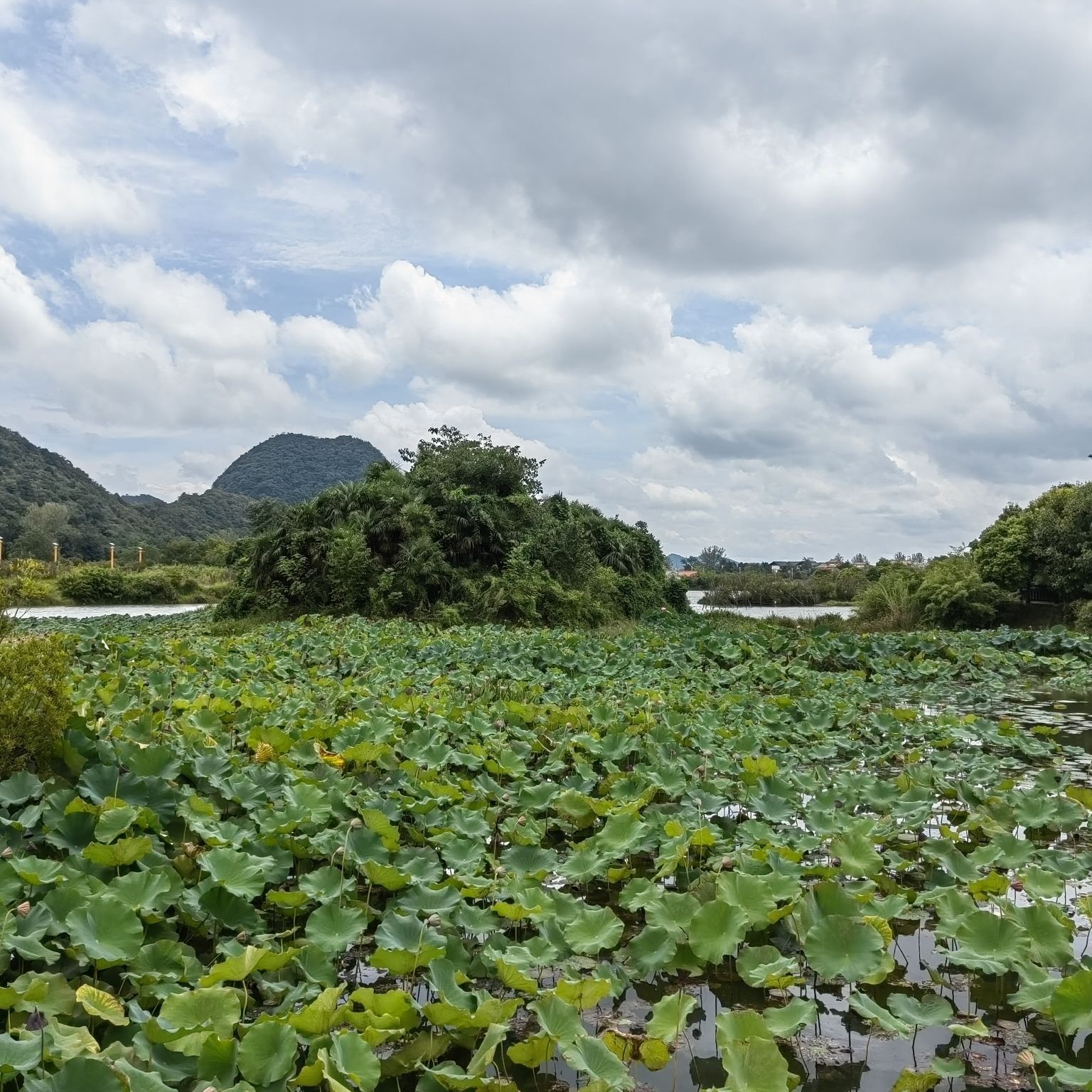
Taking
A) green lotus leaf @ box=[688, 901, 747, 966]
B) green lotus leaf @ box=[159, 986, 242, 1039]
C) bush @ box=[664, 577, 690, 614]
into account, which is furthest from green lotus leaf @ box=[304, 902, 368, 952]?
bush @ box=[664, 577, 690, 614]

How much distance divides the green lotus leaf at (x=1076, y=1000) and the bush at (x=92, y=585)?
29.0 metres

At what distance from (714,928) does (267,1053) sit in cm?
123

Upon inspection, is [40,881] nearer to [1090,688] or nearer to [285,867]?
[285,867]

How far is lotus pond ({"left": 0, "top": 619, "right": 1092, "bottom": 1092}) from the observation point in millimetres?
1947

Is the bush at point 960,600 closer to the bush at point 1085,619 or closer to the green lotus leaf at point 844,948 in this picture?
the bush at point 1085,619

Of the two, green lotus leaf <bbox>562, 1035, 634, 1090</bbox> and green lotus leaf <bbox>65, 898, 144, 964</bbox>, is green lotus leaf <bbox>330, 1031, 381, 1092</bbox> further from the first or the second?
green lotus leaf <bbox>65, 898, 144, 964</bbox>

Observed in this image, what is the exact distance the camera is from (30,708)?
11.5ft

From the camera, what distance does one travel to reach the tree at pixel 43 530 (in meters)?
37.5

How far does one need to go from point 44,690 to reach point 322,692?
8.37 ft

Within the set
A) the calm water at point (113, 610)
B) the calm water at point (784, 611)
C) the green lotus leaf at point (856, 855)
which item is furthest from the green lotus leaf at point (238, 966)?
the calm water at point (113, 610)

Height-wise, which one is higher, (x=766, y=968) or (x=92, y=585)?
(x=92, y=585)

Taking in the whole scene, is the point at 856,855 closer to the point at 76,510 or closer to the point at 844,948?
the point at 844,948

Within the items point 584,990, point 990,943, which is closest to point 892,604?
point 990,943

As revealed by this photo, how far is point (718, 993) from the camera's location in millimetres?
2533
